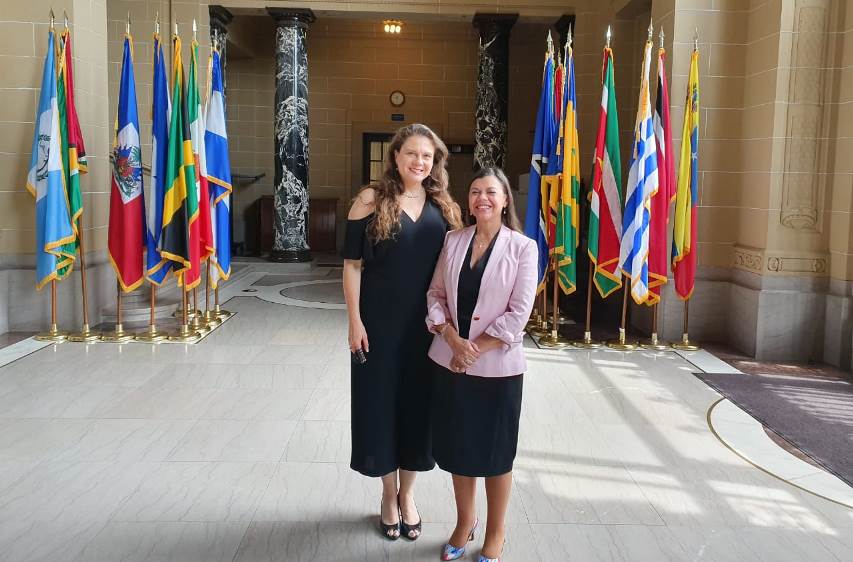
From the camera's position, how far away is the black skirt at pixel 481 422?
294cm

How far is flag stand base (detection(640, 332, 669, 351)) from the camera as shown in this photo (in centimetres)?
715

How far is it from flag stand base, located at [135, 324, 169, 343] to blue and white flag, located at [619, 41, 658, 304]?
426 cm

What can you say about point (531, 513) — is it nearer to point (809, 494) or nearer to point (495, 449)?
point (495, 449)

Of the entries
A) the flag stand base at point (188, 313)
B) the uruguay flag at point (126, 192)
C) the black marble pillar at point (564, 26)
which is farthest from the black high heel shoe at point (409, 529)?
the black marble pillar at point (564, 26)

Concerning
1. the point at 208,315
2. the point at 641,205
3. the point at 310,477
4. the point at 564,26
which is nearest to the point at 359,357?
the point at 310,477

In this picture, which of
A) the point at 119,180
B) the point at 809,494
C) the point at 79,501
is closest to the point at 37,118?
the point at 119,180

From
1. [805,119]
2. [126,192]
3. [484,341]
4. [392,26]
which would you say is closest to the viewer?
[484,341]

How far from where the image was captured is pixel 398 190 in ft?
10.5

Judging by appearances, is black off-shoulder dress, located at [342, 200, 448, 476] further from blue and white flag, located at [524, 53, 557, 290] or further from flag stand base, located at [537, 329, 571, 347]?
blue and white flag, located at [524, 53, 557, 290]

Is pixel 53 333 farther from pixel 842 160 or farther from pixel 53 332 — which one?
pixel 842 160

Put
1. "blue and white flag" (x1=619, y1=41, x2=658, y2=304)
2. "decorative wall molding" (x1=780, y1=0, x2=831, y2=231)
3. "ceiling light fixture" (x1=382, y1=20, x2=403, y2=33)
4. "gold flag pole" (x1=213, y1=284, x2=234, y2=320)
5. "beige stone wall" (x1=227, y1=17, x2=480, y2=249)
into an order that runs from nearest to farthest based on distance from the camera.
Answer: "decorative wall molding" (x1=780, y1=0, x2=831, y2=231), "blue and white flag" (x1=619, y1=41, x2=658, y2=304), "gold flag pole" (x1=213, y1=284, x2=234, y2=320), "ceiling light fixture" (x1=382, y1=20, x2=403, y2=33), "beige stone wall" (x1=227, y1=17, x2=480, y2=249)

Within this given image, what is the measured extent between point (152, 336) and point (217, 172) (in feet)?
5.64

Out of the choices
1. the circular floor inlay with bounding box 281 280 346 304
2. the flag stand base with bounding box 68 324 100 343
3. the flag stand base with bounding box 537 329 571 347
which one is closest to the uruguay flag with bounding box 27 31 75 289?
the flag stand base with bounding box 68 324 100 343

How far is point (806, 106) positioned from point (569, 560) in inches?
208
